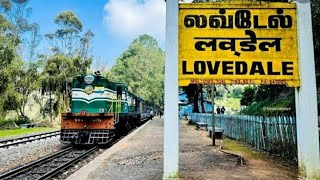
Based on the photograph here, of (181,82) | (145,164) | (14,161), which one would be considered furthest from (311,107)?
(14,161)

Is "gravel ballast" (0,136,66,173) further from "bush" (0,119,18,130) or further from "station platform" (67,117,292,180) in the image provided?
"bush" (0,119,18,130)

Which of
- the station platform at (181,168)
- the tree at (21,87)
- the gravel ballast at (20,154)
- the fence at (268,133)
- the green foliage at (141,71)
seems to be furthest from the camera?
the green foliage at (141,71)

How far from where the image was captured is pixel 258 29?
6.12m

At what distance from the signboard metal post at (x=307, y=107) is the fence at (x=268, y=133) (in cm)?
410

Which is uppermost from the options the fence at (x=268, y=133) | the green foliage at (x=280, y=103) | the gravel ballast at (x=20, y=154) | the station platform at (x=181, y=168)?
the green foliage at (x=280, y=103)

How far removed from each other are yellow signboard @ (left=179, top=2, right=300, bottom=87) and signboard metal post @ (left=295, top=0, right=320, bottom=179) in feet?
0.40

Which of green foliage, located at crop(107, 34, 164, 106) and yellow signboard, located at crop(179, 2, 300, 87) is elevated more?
green foliage, located at crop(107, 34, 164, 106)

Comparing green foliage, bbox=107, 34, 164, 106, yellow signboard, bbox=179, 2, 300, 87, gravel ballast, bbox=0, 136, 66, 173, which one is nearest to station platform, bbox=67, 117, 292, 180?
yellow signboard, bbox=179, 2, 300, 87

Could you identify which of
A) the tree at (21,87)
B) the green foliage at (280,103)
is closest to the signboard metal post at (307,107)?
the green foliage at (280,103)

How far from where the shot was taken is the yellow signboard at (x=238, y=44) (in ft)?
19.7

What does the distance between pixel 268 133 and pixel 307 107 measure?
6678 mm

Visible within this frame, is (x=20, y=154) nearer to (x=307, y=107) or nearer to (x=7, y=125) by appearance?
(x=307, y=107)

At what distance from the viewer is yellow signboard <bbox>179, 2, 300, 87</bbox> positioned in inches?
236

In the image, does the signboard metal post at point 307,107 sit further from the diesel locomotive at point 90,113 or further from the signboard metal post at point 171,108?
the diesel locomotive at point 90,113
